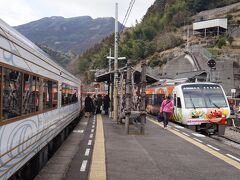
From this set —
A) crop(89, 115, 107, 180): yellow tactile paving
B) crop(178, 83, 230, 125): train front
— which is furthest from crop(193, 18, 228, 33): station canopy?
crop(89, 115, 107, 180): yellow tactile paving

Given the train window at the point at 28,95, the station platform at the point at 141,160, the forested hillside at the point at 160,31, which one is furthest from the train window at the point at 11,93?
the forested hillside at the point at 160,31

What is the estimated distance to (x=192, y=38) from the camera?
119 metres

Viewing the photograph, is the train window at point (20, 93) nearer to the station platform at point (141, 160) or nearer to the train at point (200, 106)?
the station platform at point (141, 160)

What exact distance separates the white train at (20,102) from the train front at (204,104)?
12.2m

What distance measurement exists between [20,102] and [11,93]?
70cm

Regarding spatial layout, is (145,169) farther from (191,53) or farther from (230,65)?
(191,53)

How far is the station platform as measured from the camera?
370 inches

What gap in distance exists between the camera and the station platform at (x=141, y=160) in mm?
9391

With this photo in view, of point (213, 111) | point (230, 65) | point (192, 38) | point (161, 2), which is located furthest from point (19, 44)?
point (161, 2)

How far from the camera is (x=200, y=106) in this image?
22500 millimetres

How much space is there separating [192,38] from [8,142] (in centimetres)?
11523

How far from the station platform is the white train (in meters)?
0.98

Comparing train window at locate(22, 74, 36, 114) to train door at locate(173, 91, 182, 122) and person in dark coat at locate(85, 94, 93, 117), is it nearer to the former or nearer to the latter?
train door at locate(173, 91, 182, 122)

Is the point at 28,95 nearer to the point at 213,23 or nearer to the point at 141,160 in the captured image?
the point at 141,160
